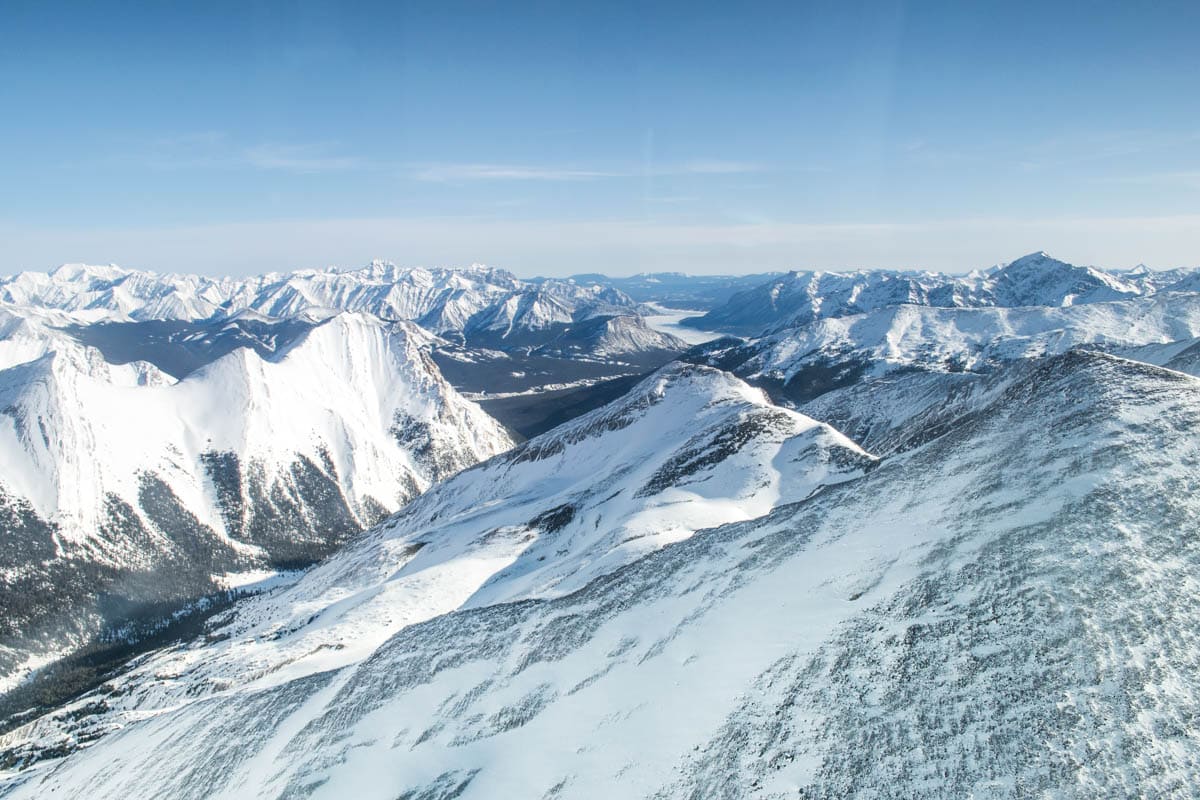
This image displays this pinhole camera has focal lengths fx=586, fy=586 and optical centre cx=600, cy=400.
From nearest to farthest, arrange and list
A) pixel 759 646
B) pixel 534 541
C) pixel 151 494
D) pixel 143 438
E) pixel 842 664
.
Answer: pixel 842 664 → pixel 759 646 → pixel 534 541 → pixel 151 494 → pixel 143 438

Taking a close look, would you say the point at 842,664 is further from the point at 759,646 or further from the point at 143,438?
the point at 143,438

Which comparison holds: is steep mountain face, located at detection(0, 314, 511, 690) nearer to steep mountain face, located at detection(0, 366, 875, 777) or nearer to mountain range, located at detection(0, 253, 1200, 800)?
mountain range, located at detection(0, 253, 1200, 800)

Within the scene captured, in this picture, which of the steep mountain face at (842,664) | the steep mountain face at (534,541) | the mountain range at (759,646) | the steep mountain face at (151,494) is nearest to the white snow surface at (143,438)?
the steep mountain face at (151,494)

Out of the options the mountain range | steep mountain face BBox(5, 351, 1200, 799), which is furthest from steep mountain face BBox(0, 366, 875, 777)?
steep mountain face BBox(5, 351, 1200, 799)

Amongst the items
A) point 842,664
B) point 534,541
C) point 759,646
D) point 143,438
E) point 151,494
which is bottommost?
point 151,494

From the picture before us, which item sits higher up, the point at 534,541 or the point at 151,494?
the point at 534,541

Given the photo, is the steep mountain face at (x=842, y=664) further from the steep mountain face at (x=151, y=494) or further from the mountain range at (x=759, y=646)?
the steep mountain face at (x=151, y=494)

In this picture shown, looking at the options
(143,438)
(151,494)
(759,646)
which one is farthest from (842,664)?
(143,438)
